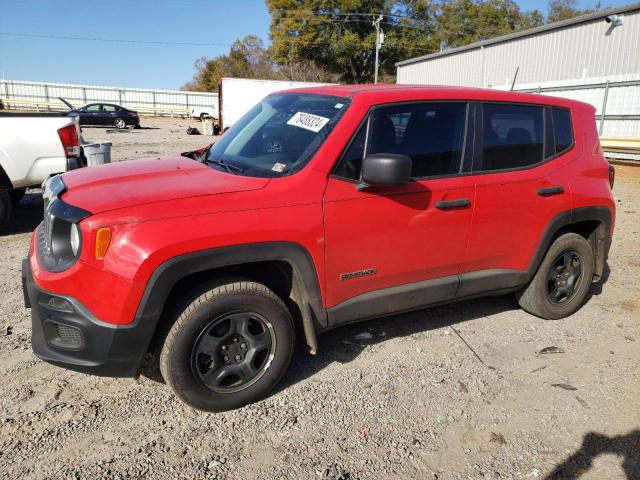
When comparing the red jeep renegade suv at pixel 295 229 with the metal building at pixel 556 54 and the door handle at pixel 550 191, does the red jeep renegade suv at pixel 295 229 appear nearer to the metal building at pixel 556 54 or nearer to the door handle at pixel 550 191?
the door handle at pixel 550 191

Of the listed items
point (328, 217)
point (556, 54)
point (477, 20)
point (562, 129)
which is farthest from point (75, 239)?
point (477, 20)

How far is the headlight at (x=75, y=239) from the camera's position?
2.63 metres

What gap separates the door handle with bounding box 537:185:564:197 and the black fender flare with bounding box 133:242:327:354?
1.98m

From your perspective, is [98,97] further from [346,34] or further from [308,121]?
[308,121]

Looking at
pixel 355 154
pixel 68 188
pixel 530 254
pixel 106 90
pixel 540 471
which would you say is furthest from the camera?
pixel 106 90

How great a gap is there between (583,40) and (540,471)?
20719 mm

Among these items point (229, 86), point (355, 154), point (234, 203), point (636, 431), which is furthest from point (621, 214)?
point (229, 86)

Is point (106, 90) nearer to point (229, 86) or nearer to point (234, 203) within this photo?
point (229, 86)

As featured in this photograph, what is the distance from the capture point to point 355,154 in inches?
125

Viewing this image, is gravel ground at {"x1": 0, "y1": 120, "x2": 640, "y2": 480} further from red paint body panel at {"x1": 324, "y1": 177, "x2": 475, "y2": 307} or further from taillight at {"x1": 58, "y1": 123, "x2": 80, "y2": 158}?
taillight at {"x1": 58, "y1": 123, "x2": 80, "y2": 158}

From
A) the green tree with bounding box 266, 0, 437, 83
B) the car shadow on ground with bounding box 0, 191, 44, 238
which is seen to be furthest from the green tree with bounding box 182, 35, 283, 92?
the car shadow on ground with bounding box 0, 191, 44, 238

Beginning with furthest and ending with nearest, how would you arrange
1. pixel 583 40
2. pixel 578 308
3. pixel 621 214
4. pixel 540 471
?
pixel 583 40
pixel 621 214
pixel 578 308
pixel 540 471

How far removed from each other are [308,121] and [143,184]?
114cm

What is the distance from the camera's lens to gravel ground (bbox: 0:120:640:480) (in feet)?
8.57
